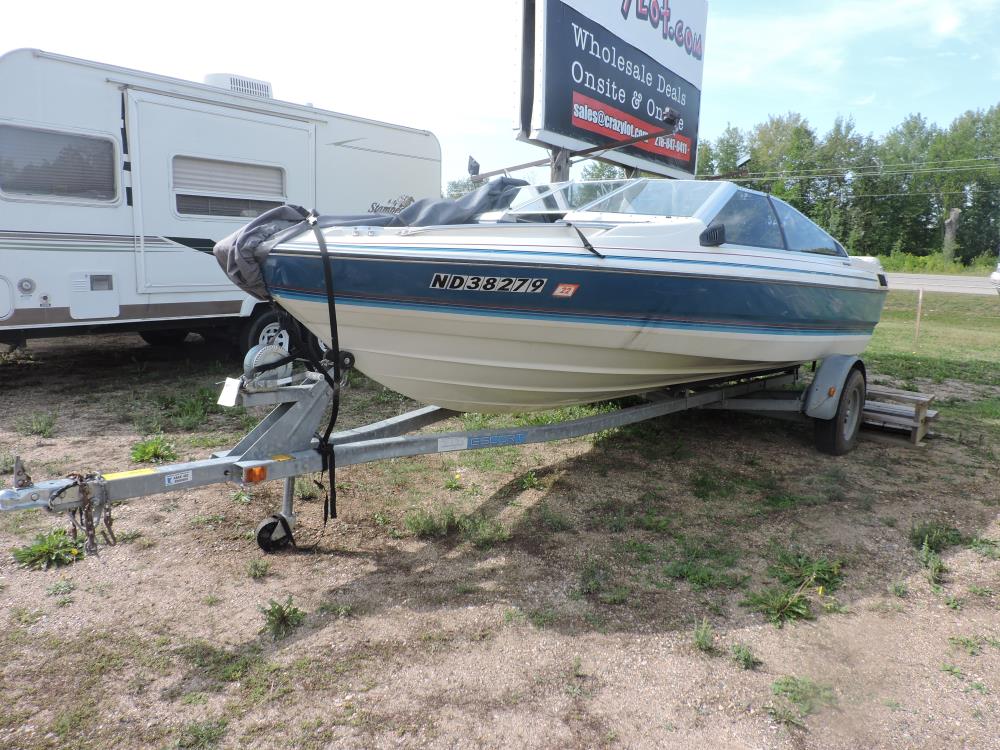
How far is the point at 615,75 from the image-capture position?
8.05 metres

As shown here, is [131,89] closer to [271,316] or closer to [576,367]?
[271,316]

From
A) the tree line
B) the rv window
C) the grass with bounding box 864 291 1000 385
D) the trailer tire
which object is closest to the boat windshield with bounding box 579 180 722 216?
the rv window

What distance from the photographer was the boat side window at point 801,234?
4.76 meters

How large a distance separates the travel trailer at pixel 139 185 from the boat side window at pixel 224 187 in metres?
0.01

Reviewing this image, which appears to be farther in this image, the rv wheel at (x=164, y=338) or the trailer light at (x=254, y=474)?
the rv wheel at (x=164, y=338)

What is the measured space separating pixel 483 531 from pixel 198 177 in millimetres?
4935

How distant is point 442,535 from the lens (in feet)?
11.8

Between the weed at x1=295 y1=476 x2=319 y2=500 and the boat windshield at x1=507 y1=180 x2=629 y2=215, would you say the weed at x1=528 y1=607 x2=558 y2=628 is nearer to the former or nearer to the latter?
the weed at x1=295 y1=476 x2=319 y2=500

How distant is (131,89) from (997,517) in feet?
24.1

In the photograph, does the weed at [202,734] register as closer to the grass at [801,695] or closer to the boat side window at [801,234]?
the grass at [801,695]

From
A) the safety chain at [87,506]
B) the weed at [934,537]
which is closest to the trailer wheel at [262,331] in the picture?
the safety chain at [87,506]

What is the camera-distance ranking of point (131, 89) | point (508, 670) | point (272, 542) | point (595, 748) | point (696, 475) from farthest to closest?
1. point (131, 89)
2. point (696, 475)
3. point (272, 542)
4. point (508, 670)
5. point (595, 748)

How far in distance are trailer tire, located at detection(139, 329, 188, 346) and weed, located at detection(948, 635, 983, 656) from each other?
27.0 ft

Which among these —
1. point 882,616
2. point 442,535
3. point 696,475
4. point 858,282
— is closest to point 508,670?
point 442,535
